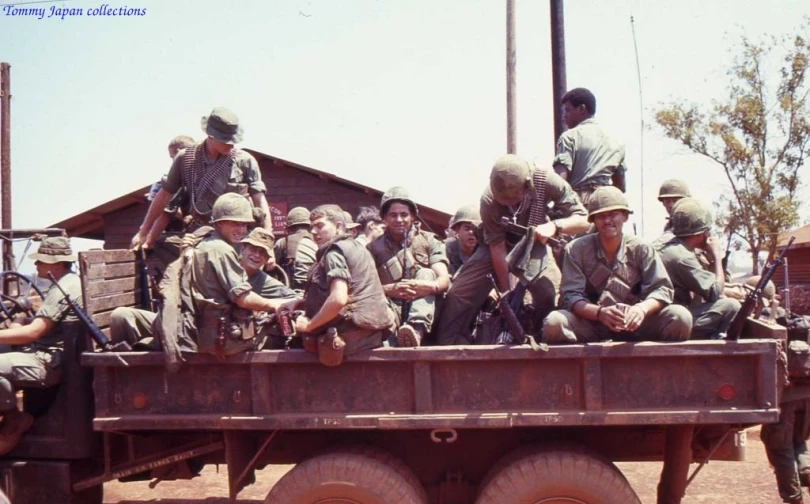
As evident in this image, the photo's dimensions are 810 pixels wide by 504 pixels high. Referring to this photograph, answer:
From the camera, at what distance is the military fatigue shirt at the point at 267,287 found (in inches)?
188

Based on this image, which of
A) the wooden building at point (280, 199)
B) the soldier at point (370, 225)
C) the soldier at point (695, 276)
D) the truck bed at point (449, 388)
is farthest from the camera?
the wooden building at point (280, 199)

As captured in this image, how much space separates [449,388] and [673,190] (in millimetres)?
3039

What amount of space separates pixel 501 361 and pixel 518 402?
0.22 meters

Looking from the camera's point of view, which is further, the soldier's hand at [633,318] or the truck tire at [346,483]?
the truck tire at [346,483]

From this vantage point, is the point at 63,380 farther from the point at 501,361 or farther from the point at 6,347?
the point at 501,361

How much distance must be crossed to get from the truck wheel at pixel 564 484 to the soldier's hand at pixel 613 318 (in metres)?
0.67

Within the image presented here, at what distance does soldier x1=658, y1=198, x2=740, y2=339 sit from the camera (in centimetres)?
432

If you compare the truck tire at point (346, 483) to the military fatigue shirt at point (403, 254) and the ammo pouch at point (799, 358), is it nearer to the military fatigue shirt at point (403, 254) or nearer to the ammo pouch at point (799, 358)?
the military fatigue shirt at point (403, 254)

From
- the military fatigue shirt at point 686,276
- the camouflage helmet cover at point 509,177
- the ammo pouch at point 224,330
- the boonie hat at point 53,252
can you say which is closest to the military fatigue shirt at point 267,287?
the ammo pouch at point 224,330

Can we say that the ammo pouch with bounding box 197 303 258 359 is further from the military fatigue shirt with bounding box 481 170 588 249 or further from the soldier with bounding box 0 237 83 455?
the military fatigue shirt with bounding box 481 170 588 249

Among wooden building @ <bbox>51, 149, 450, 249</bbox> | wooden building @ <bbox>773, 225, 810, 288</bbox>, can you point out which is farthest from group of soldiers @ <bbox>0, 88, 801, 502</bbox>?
wooden building @ <bbox>773, 225, 810, 288</bbox>

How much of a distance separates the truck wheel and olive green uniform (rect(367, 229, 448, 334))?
50.5 inches

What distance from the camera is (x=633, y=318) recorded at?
12.9ft

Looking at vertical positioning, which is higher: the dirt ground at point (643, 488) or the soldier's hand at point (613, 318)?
the soldier's hand at point (613, 318)
